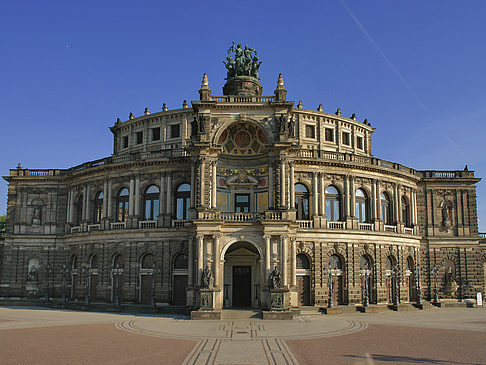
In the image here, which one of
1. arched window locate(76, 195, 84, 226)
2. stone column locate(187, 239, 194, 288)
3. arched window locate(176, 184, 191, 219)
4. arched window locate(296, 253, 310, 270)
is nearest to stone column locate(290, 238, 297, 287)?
arched window locate(296, 253, 310, 270)

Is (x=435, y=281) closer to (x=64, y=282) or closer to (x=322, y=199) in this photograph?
(x=322, y=199)

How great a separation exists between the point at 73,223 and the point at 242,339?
33.8m

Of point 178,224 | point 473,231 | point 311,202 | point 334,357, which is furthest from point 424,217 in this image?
point 334,357

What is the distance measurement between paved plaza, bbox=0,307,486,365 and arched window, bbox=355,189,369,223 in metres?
12.5

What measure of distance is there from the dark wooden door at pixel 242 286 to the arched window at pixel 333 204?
414 inches

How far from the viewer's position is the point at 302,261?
4569 centimetres

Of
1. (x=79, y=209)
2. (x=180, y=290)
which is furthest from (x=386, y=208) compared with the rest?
(x=79, y=209)

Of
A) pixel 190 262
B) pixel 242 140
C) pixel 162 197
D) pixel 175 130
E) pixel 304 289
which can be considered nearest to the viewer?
pixel 190 262

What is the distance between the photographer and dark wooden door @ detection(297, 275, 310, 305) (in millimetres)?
44688

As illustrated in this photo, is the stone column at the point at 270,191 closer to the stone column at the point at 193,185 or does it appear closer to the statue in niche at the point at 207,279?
the stone column at the point at 193,185

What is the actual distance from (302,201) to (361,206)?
7076 mm

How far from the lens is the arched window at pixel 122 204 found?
50156mm

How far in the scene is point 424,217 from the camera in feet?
179

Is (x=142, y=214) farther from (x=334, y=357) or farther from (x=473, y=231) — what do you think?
(x=473, y=231)
